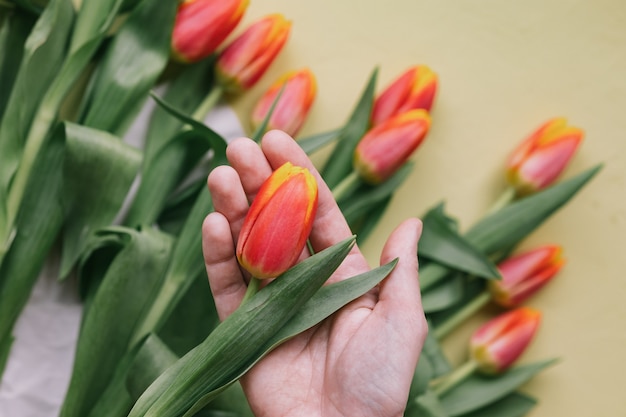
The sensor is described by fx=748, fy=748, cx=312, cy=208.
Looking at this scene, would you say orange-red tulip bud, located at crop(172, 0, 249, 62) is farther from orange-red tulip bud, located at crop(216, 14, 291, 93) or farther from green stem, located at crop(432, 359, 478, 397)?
green stem, located at crop(432, 359, 478, 397)

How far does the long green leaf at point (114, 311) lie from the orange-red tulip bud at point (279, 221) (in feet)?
0.72

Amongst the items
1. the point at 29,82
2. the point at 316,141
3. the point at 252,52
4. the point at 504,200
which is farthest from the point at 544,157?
the point at 29,82

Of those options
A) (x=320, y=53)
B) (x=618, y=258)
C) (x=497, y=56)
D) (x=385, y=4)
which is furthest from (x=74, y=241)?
(x=618, y=258)

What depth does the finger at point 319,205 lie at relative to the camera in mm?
738

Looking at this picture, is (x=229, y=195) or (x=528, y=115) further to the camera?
(x=528, y=115)

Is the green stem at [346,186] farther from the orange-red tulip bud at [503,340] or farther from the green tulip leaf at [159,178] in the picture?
the orange-red tulip bud at [503,340]

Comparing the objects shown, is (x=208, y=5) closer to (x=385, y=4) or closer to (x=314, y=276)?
(x=385, y=4)

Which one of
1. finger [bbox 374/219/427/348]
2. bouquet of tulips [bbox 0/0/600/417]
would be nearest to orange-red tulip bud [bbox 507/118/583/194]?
bouquet of tulips [bbox 0/0/600/417]

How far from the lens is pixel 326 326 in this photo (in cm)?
77

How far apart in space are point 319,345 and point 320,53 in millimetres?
462

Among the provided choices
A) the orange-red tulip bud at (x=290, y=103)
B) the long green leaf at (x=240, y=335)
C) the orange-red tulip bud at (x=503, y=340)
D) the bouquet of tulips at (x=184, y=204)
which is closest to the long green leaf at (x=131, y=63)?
the bouquet of tulips at (x=184, y=204)

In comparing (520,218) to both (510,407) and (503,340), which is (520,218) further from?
(510,407)

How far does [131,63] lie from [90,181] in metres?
0.16

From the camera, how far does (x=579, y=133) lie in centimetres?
104
